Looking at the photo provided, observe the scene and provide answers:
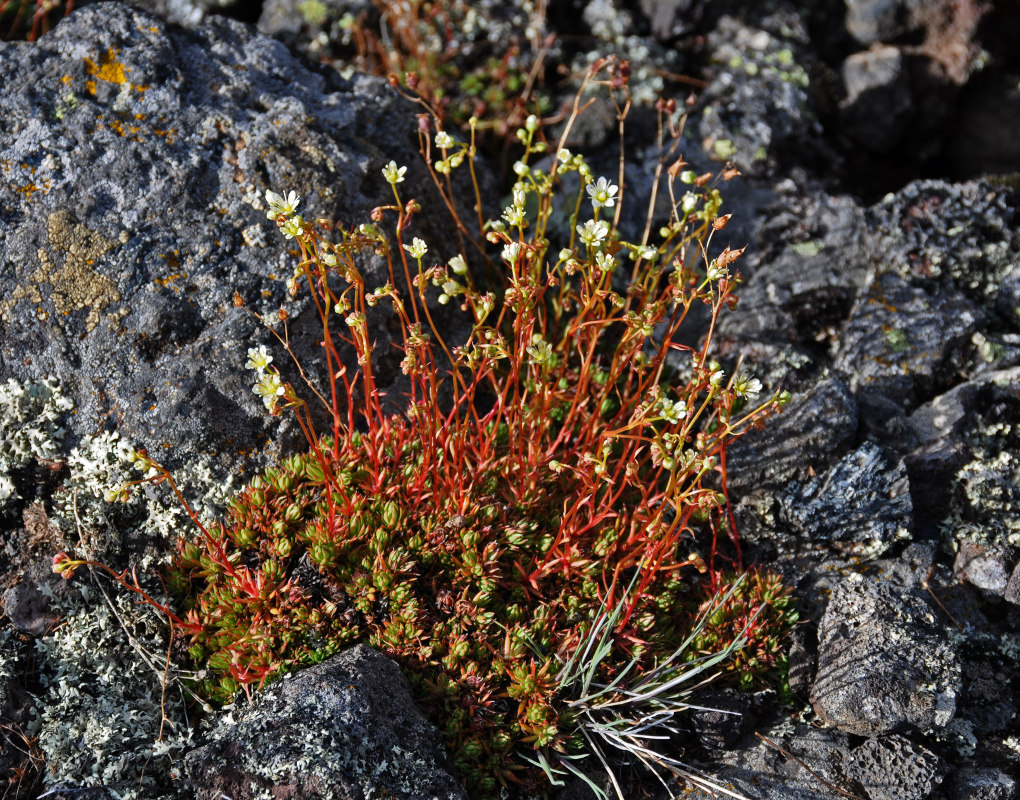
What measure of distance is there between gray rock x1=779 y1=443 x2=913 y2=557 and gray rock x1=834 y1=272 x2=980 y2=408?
624 mm

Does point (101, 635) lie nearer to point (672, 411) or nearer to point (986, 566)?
point (672, 411)

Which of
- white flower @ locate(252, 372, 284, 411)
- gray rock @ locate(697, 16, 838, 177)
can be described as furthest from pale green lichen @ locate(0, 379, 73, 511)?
gray rock @ locate(697, 16, 838, 177)

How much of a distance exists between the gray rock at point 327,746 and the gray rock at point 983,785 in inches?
77.3

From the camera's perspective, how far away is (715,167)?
5.14 meters

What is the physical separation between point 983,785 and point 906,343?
7.45ft

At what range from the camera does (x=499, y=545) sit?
11.5ft

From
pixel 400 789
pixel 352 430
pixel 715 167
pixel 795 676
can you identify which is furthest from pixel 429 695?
pixel 715 167

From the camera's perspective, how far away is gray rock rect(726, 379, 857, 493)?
3.90 metres

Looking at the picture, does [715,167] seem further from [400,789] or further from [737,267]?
[400,789]

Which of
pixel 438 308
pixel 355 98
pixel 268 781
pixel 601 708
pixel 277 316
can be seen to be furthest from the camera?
pixel 355 98

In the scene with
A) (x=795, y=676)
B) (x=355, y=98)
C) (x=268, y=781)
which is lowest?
(x=795, y=676)

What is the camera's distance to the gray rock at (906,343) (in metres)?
4.30

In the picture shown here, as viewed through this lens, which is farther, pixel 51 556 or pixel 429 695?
pixel 51 556

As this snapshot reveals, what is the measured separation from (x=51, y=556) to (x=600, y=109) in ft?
13.6
